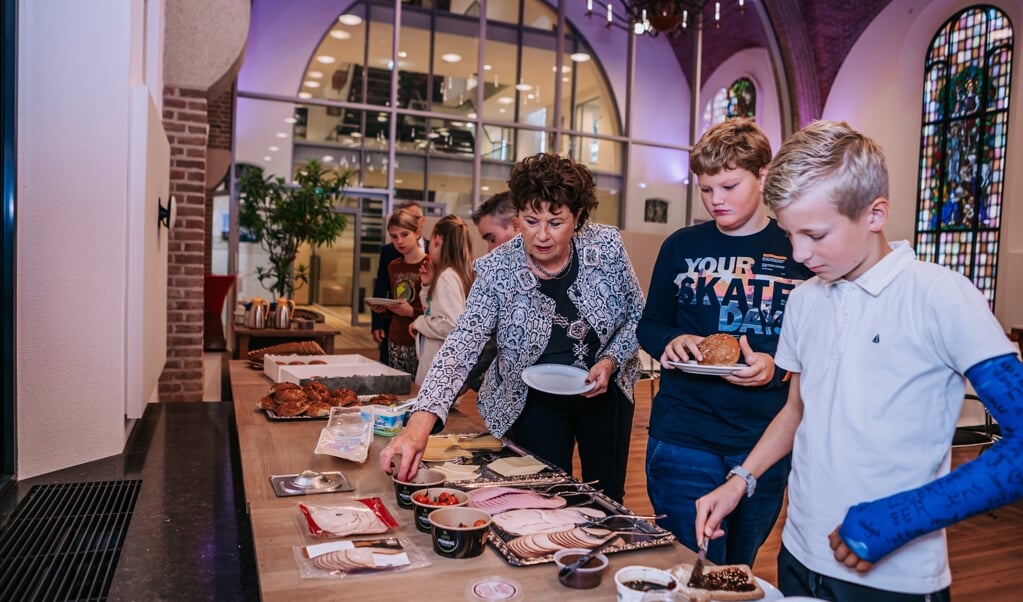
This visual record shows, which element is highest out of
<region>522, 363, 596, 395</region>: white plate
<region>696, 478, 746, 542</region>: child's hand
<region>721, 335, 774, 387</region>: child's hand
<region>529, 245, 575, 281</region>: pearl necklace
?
<region>529, 245, 575, 281</region>: pearl necklace

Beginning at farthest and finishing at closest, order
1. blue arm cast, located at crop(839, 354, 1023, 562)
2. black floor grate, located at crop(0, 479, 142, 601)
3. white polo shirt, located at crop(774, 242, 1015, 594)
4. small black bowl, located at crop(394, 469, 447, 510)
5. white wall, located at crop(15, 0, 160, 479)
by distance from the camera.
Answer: white wall, located at crop(15, 0, 160, 479)
black floor grate, located at crop(0, 479, 142, 601)
small black bowl, located at crop(394, 469, 447, 510)
white polo shirt, located at crop(774, 242, 1015, 594)
blue arm cast, located at crop(839, 354, 1023, 562)

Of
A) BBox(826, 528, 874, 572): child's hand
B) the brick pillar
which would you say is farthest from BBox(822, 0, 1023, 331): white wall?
BBox(826, 528, 874, 572): child's hand

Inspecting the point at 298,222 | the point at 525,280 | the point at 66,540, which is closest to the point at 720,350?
the point at 525,280

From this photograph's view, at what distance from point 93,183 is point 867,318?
2.36m

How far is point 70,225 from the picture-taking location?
96.9 inches

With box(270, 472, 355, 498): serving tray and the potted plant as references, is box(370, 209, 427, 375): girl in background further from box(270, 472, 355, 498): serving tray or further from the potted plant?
the potted plant

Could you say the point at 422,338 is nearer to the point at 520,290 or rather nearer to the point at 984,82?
the point at 520,290

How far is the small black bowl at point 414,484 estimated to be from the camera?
1561 millimetres

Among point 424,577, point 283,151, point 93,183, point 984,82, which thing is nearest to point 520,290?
point 424,577

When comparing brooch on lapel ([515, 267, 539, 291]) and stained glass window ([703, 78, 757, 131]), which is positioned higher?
stained glass window ([703, 78, 757, 131])

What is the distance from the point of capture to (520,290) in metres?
2.11

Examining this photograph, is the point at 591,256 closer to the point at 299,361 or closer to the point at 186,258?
the point at 299,361

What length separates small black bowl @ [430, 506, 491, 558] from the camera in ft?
4.25

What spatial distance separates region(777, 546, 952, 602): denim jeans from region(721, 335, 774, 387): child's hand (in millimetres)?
417
